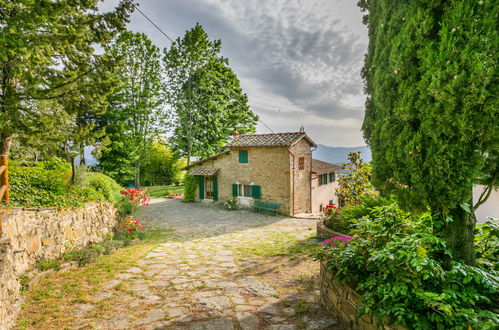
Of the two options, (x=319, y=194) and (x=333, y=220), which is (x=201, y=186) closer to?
(x=319, y=194)

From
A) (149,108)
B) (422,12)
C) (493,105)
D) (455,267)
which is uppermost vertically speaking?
(149,108)

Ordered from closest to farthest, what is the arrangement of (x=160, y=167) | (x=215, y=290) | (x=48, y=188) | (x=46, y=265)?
1. (x=215, y=290)
2. (x=46, y=265)
3. (x=48, y=188)
4. (x=160, y=167)

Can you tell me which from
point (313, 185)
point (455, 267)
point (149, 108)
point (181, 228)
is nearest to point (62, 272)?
point (181, 228)

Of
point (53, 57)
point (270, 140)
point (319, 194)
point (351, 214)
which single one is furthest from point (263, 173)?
point (53, 57)

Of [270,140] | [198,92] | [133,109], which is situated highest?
[198,92]

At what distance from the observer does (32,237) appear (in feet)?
15.6

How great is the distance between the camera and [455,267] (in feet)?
8.34

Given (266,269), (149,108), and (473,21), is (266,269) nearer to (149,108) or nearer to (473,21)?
(473,21)

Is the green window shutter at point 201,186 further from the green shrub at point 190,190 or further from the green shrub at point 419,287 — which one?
the green shrub at point 419,287

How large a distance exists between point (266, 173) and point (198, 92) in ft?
42.1

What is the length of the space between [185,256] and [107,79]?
488 centimetres

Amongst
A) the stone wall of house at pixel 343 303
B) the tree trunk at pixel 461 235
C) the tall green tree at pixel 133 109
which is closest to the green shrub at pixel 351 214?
the stone wall of house at pixel 343 303

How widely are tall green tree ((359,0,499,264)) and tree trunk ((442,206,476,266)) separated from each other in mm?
10

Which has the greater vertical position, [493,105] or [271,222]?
[493,105]
